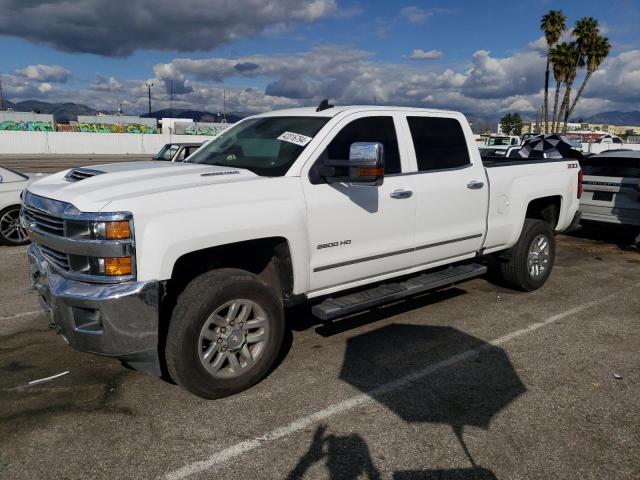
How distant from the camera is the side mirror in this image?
3.73m

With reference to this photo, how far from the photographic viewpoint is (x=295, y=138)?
4383 millimetres

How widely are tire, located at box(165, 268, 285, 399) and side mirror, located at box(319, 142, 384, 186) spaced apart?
1.01 m

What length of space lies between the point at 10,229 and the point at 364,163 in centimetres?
721

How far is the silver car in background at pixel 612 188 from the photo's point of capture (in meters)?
8.97

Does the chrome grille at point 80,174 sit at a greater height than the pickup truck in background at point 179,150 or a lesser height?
greater

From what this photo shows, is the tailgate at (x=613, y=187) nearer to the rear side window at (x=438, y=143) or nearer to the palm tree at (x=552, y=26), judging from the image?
the rear side window at (x=438, y=143)

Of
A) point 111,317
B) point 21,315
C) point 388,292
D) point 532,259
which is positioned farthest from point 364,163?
point 21,315

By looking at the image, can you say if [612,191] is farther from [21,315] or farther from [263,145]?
[21,315]

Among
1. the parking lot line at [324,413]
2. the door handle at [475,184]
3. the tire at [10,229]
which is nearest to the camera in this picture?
the parking lot line at [324,413]

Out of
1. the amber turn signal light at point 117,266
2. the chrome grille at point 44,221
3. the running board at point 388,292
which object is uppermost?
the chrome grille at point 44,221

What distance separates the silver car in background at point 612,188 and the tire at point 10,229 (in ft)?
31.2

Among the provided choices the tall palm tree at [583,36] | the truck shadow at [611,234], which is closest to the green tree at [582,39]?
the tall palm tree at [583,36]

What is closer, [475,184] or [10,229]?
[475,184]

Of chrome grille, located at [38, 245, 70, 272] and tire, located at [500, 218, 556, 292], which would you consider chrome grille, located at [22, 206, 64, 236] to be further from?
tire, located at [500, 218, 556, 292]
